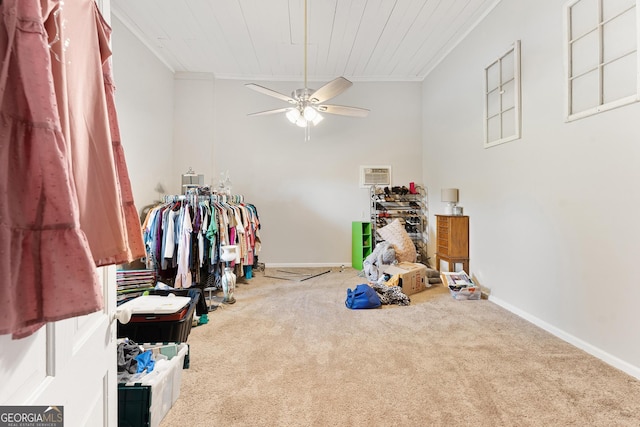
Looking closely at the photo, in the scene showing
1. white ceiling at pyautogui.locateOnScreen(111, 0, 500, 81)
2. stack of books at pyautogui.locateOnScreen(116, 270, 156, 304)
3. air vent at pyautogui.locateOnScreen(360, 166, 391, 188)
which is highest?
white ceiling at pyautogui.locateOnScreen(111, 0, 500, 81)

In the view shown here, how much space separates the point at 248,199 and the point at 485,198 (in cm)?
353

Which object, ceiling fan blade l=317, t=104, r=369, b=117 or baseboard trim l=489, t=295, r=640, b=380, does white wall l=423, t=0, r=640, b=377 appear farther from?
ceiling fan blade l=317, t=104, r=369, b=117

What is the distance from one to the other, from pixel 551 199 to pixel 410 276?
1642 mm

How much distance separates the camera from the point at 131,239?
34.9 inches

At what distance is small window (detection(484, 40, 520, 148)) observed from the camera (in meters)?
3.04

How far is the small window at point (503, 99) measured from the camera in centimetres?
304

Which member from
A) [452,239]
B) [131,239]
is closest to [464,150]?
[452,239]

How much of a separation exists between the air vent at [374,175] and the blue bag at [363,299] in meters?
2.50

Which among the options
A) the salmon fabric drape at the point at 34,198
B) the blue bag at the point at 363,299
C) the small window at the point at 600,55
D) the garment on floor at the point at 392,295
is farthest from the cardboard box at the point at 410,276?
the salmon fabric drape at the point at 34,198

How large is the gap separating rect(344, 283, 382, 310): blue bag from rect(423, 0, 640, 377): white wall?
1.30 meters

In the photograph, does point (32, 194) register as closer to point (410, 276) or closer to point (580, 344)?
point (580, 344)

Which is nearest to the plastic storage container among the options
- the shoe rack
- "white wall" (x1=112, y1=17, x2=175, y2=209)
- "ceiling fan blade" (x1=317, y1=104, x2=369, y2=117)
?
"ceiling fan blade" (x1=317, y1=104, x2=369, y2=117)

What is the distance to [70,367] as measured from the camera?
746 mm

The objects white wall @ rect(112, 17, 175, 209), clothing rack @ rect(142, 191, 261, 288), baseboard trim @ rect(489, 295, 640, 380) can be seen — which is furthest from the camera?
white wall @ rect(112, 17, 175, 209)
